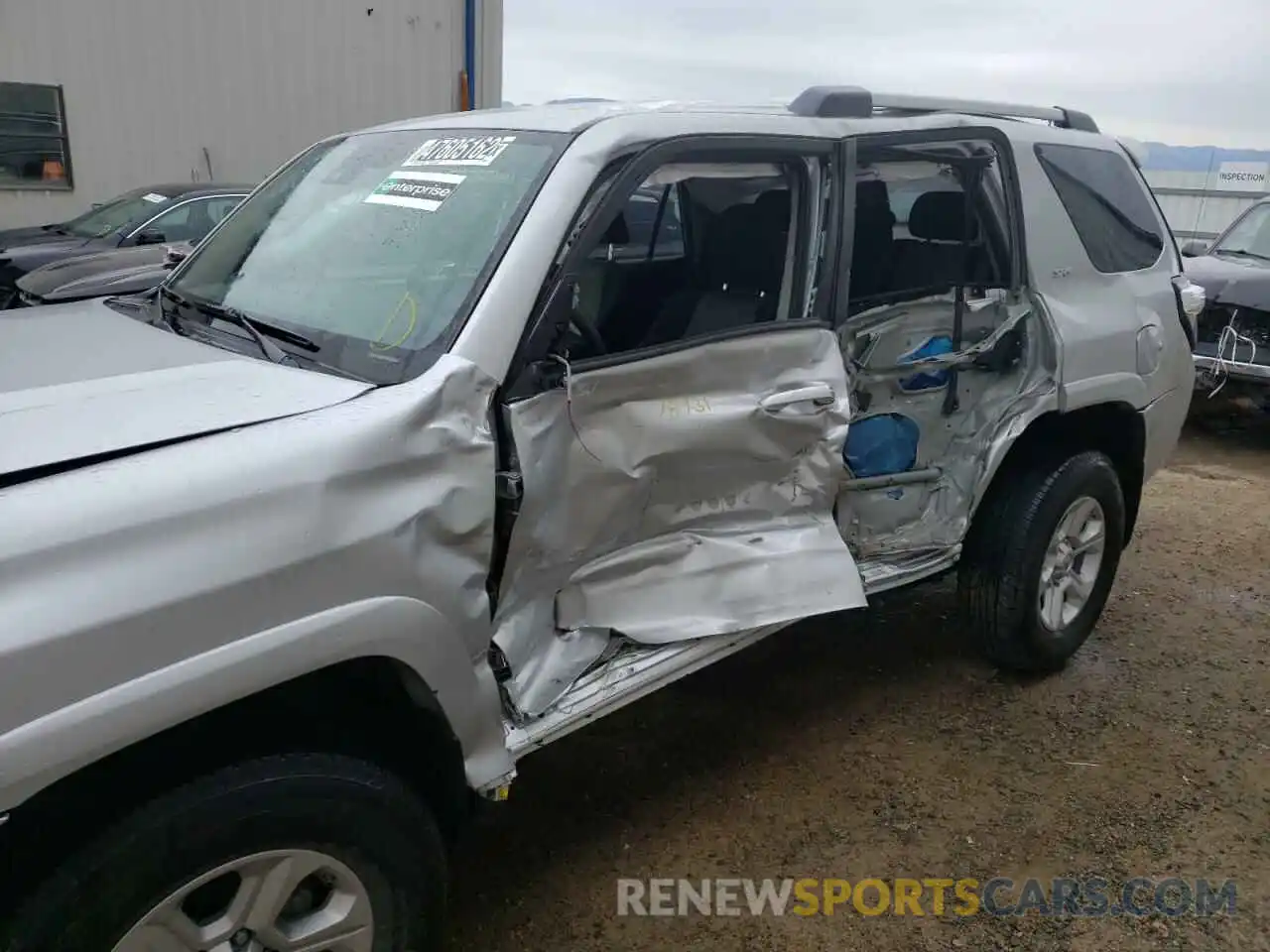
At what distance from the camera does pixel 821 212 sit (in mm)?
2934

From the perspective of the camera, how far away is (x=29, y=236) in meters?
8.81

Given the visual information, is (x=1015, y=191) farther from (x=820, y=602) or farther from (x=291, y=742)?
(x=291, y=742)

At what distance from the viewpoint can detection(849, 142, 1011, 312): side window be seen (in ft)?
10.8

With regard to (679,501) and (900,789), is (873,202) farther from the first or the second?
(900,789)

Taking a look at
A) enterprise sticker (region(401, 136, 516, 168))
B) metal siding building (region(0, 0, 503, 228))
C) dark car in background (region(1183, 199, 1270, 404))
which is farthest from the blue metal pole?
enterprise sticker (region(401, 136, 516, 168))

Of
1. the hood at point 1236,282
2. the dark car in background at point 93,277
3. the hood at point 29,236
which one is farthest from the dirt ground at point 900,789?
the hood at point 29,236

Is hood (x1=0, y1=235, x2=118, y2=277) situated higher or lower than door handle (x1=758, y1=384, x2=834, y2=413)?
lower

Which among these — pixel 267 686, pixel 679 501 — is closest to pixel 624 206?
pixel 679 501

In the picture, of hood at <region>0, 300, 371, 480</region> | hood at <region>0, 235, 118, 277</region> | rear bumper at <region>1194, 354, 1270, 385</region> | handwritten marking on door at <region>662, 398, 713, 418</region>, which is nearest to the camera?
hood at <region>0, 300, 371, 480</region>

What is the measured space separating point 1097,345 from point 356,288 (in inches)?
98.1

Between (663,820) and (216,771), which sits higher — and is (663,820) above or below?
below

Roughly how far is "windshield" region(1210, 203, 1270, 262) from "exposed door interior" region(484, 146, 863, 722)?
23.0ft

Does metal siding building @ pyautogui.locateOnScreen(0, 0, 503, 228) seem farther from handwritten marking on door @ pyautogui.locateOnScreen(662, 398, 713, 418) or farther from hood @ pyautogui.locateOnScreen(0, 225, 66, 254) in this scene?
handwritten marking on door @ pyautogui.locateOnScreen(662, 398, 713, 418)

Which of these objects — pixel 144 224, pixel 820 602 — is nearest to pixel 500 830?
pixel 820 602
